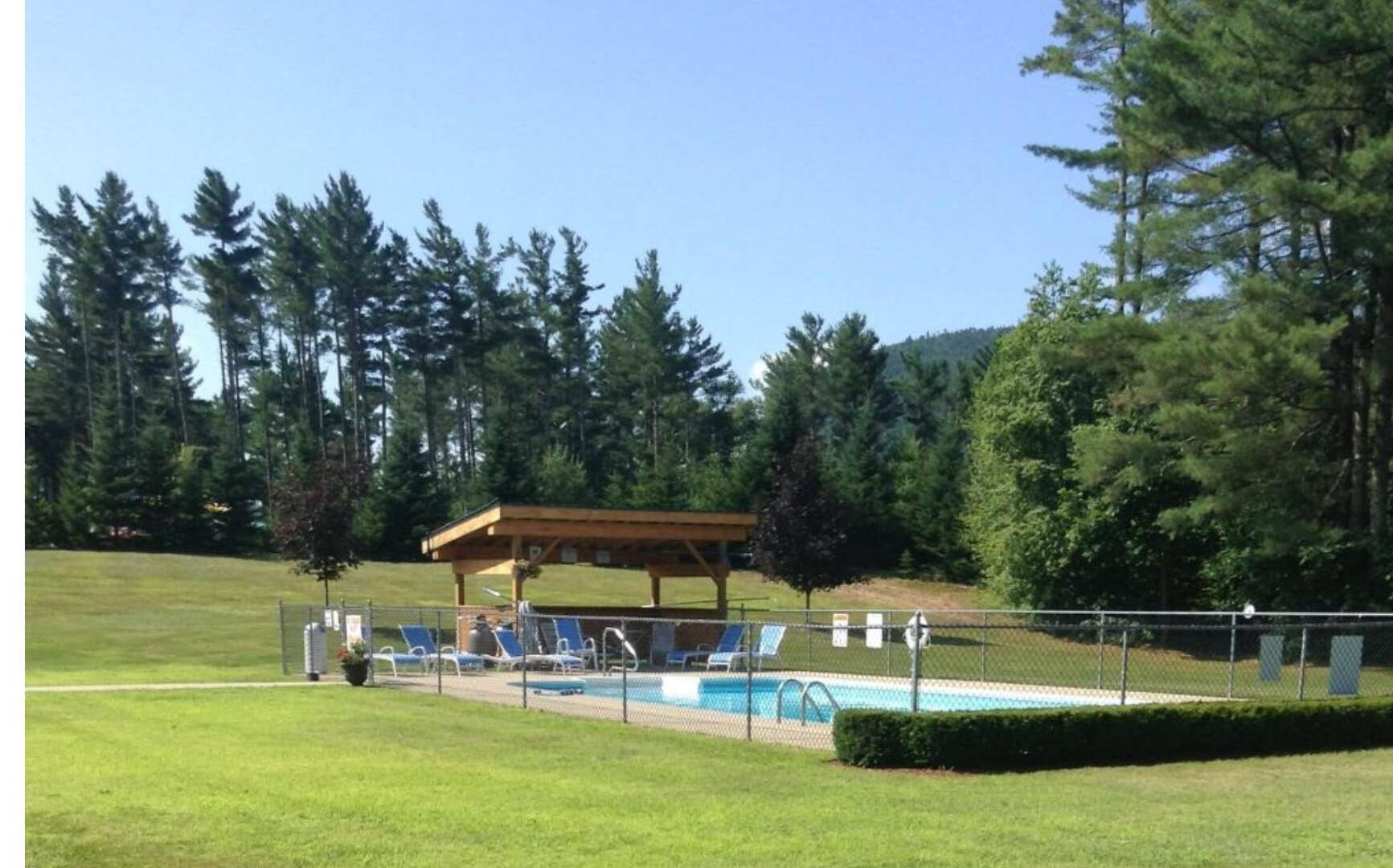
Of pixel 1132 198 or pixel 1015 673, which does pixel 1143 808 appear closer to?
pixel 1015 673

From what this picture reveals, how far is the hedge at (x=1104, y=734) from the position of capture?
1215 centimetres

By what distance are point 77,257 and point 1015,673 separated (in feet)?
207

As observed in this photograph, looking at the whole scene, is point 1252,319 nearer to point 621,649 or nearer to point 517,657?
point 621,649

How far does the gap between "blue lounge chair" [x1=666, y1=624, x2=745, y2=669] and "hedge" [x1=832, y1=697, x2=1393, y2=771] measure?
35.0ft

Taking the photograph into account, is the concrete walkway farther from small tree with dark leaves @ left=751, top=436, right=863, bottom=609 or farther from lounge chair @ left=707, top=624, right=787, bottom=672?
small tree with dark leaves @ left=751, top=436, right=863, bottom=609

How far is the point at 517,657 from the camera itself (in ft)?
77.4

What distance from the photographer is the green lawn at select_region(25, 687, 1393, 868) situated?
761cm

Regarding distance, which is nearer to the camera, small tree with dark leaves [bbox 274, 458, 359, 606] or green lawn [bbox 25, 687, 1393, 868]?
green lawn [bbox 25, 687, 1393, 868]

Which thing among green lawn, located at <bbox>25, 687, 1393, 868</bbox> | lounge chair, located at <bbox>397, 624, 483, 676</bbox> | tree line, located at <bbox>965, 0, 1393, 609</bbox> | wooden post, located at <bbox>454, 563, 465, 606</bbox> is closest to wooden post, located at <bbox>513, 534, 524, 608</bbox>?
lounge chair, located at <bbox>397, 624, 483, 676</bbox>

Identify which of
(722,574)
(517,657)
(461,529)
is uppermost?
(461,529)

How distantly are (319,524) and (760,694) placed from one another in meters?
18.0

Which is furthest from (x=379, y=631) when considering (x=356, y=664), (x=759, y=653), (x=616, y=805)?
(x=616, y=805)
